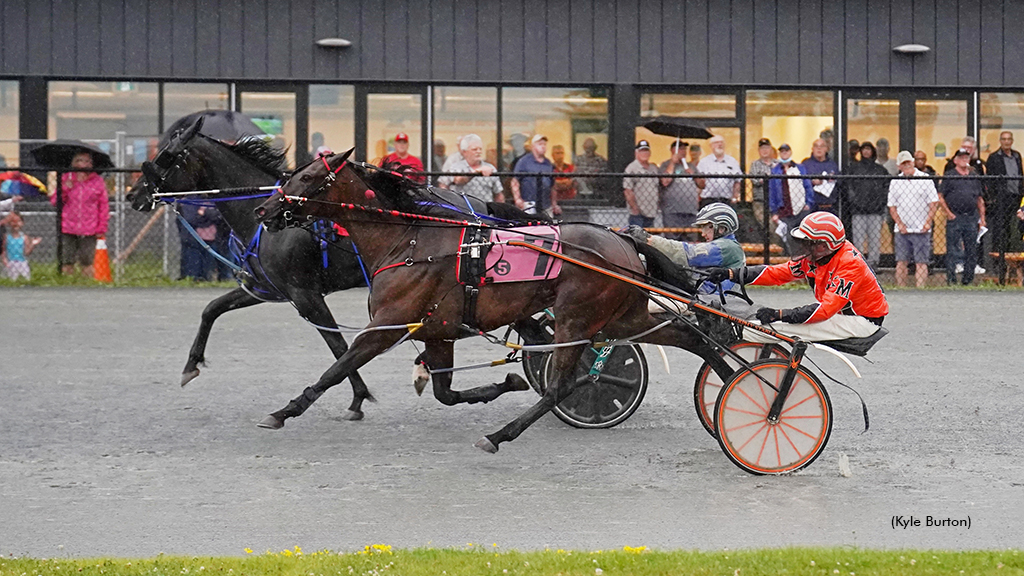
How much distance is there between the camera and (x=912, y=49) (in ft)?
65.7

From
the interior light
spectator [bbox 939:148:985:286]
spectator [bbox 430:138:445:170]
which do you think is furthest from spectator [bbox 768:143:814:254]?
the interior light

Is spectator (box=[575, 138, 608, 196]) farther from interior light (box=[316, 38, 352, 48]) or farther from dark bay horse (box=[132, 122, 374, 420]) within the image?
dark bay horse (box=[132, 122, 374, 420])

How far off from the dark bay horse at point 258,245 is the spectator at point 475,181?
646 centimetres

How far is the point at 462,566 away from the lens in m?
5.18

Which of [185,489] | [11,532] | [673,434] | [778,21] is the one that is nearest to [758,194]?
[778,21]

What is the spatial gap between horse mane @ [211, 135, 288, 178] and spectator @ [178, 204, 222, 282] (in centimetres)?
643

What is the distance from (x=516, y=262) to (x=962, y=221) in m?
10.4

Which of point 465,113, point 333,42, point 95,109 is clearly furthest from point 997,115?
point 95,109

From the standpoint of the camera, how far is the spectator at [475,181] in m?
15.9

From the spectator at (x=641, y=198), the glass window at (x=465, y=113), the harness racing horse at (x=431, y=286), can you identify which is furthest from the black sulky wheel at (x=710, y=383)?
the glass window at (x=465, y=113)

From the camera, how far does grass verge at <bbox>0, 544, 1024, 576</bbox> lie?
509 cm

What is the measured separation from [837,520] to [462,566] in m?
2.00

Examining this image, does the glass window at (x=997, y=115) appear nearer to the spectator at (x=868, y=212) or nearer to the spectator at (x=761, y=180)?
the spectator at (x=761, y=180)

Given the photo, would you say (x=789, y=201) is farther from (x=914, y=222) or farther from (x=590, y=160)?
(x=590, y=160)
